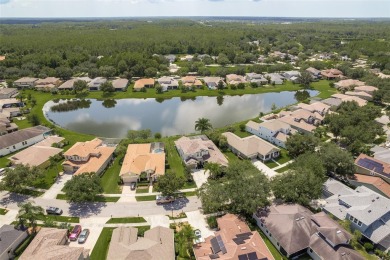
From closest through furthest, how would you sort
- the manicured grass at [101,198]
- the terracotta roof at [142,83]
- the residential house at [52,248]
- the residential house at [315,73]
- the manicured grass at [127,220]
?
the residential house at [52,248]
the manicured grass at [127,220]
the manicured grass at [101,198]
the terracotta roof at [142,83]
the residential house at [315,73]

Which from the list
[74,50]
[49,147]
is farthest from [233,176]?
[74,50]

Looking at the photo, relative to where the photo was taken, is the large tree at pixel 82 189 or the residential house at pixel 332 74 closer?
the large tree at pixel 82 189

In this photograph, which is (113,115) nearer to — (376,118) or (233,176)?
(233,176)

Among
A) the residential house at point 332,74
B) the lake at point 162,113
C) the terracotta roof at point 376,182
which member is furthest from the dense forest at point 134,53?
the terracotta roof at point 376,182

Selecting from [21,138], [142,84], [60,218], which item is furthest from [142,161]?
[142,84]

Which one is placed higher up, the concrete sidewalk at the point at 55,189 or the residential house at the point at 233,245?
the residential house at the point at 233,245

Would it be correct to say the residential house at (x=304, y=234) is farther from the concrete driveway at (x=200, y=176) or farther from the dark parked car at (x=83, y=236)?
the dark parked car at (x=83, y=236)

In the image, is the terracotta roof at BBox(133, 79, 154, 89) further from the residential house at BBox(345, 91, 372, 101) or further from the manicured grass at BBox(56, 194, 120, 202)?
the residential house at BBox(345, 91, 372, 101)

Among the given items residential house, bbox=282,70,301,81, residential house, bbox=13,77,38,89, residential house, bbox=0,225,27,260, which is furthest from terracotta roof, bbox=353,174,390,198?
residential house, bbox=13,77,38,89
